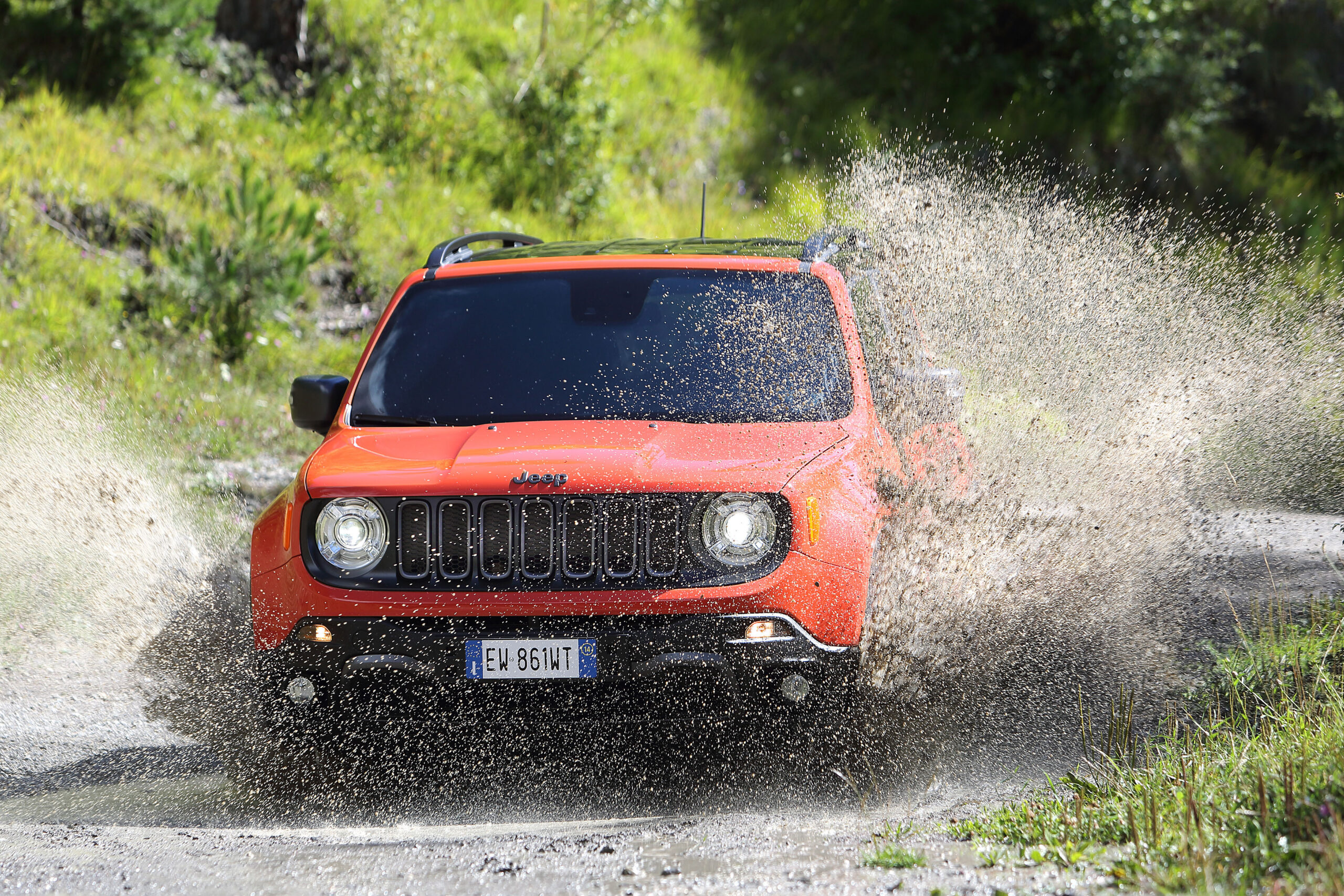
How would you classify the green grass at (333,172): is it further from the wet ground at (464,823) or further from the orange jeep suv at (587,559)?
the orange jeep suv at (587,559)

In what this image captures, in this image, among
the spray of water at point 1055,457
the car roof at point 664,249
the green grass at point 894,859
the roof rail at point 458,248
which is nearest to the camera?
the green grass at point 894,859

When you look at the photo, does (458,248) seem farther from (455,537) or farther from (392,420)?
(455,537)

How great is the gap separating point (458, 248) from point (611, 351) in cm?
129

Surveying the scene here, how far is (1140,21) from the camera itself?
15953 mm

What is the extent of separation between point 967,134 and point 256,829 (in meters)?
14.7

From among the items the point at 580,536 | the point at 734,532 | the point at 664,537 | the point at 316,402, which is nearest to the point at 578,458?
the point at 580,536

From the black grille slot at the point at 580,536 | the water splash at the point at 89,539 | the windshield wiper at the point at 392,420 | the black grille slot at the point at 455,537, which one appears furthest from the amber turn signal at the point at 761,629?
the water splash at the point at 89,539

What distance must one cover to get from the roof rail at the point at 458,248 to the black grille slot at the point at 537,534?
1655 mm

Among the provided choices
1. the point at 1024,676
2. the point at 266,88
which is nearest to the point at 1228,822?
the point at 1024,676

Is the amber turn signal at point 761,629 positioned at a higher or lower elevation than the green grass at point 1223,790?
higher

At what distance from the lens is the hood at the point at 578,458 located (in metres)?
3.73

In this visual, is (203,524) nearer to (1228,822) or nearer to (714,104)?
(1228,822)

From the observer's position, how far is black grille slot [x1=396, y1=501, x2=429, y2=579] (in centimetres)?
379

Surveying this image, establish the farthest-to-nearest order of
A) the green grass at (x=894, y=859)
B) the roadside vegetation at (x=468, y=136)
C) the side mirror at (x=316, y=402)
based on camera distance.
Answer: the roadside vegetation at (x=468, y=136) < the side mirror at (x=316, y=402) < the green grass at (x=894, y=859)
